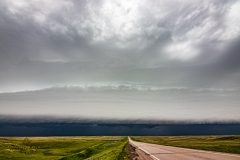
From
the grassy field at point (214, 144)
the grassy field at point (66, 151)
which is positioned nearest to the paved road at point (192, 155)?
the grassy field at point (214, 144)

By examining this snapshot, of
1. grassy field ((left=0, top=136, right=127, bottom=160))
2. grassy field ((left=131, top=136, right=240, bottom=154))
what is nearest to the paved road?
grassy field ((left=131, top=136, right=240, bottom=154))

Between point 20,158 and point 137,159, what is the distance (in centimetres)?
5031

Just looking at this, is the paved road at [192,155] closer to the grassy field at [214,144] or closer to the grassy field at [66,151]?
the grassy field at [214,144]

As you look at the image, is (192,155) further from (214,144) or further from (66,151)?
(66,151)

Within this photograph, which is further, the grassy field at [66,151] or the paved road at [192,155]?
the grassy field at [66,151]

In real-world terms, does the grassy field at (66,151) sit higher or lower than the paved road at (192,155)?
lower

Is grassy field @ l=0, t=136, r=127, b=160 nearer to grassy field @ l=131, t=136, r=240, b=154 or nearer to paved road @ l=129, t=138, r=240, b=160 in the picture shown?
paved road @ l=129, t=138, r=240, b=160

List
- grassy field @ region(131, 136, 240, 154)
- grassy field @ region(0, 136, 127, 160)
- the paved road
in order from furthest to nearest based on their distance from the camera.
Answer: grassy field @ region(0, 136, 127, 160) < grassy field @ region(131, 136, 240, 154) < the paved road

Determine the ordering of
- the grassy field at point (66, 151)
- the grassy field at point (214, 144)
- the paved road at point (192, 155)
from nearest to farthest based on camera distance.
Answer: the paved road at point (192, 155)
the grassy field at point (214, 144)
the grassy field at point (66, 151)

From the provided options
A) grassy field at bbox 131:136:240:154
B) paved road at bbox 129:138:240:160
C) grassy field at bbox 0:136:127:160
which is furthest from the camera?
grassy field at bbox 0:136:127:160

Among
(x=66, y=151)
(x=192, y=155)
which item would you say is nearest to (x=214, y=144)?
(x=192, y=155)

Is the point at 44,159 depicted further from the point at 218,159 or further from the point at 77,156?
the point at 218,159

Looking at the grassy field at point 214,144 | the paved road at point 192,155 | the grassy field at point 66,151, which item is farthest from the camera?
the grassy field at point 66,151

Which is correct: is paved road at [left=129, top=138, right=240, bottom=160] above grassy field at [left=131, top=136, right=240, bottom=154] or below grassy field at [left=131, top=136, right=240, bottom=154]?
above
